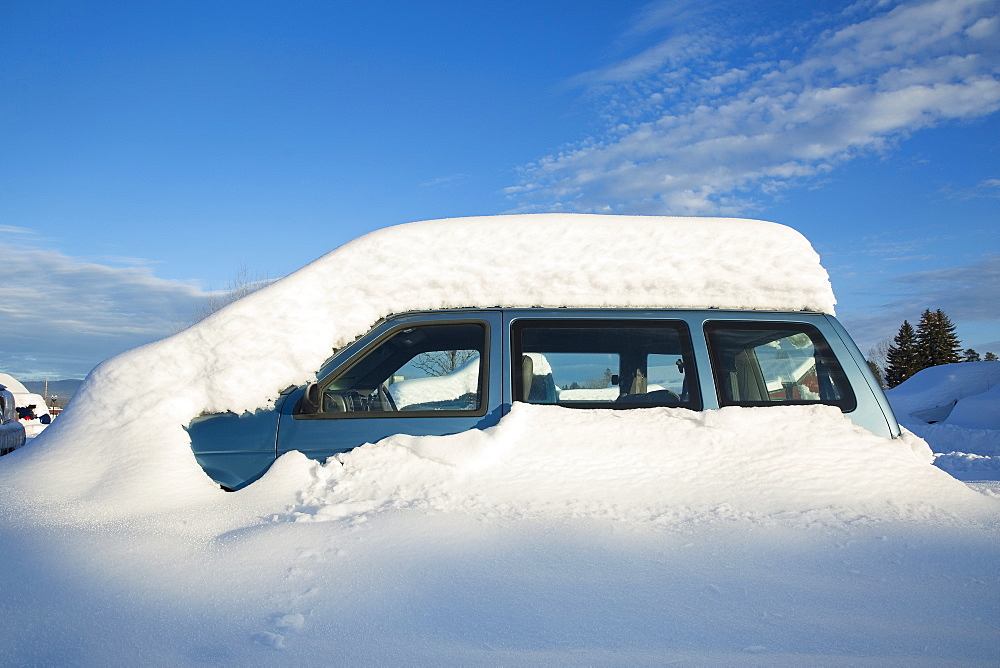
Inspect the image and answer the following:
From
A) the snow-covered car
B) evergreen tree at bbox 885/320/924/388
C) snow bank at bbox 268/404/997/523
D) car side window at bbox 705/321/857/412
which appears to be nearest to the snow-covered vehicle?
the snow-covered car

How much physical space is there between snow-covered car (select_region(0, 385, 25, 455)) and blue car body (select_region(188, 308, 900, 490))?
4201mm

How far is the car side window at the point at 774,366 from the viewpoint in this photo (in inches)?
124

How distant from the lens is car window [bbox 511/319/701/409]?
3.14m

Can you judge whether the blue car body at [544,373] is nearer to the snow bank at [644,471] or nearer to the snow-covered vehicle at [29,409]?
the snow bank at [644,471]

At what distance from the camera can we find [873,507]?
97.9 inches

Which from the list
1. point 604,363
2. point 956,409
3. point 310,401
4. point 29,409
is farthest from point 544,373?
point 956,409

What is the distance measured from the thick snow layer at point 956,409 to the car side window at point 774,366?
6.23 metres

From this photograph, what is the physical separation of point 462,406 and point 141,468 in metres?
1.42

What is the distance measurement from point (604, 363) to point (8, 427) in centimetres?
578

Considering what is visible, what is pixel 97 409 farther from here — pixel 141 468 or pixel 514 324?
pixel 514 324

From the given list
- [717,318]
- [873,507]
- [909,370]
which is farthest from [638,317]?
[909,370]

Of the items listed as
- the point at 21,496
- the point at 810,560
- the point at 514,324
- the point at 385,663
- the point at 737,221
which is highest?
the point at 737,221

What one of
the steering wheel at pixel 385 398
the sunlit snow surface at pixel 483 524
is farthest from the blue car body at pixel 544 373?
the sunlit snow surface at pixel 483 524

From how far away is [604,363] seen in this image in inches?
129
